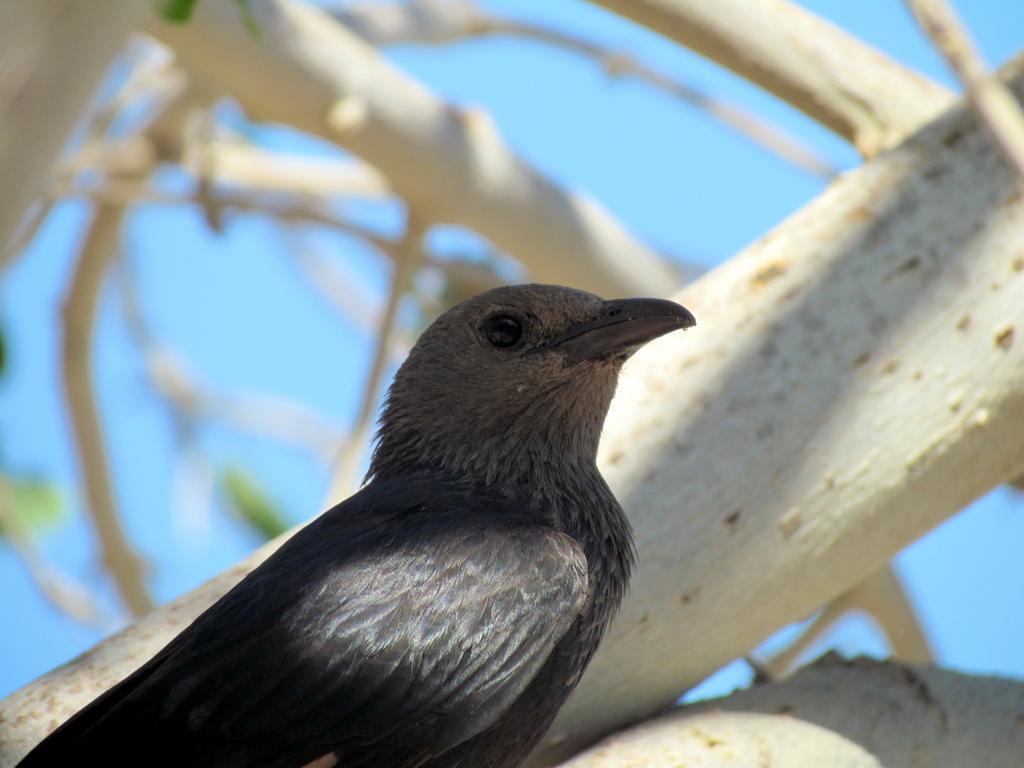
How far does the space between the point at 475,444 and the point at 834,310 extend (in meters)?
1.12

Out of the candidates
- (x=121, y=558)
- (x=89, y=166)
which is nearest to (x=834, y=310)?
(x=121, y=558)

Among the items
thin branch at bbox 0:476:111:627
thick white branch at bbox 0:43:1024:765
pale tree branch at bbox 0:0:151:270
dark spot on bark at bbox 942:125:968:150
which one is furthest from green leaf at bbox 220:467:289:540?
pale tree branch at bbox 0:0:151:270

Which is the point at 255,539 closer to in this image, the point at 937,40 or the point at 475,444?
the point at 475,444

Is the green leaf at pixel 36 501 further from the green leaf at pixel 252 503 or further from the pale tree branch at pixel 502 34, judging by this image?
the pale tree branch at pixel 502 34

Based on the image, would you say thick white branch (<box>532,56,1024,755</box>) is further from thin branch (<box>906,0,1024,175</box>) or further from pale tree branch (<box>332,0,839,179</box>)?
pale tree branch (<box>332,0,839,179</box>)

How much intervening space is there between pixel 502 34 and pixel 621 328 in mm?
3576

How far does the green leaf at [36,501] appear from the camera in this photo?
884 centimetres

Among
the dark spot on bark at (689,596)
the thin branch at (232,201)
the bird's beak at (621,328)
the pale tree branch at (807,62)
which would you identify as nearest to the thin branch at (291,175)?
the thin branch at (232,201)

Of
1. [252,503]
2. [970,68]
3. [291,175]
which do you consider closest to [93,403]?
[291,175]

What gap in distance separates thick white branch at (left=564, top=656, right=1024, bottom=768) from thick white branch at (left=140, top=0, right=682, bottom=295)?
8.74 feet

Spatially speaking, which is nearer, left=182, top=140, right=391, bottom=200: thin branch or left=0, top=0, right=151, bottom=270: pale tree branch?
left=0, top=0, right=151, bottom=270: pale tree branch

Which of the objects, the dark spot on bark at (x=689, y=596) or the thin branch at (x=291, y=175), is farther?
the thin branch at (x=291, y=175)

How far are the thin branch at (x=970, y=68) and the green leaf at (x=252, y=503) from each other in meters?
6.73

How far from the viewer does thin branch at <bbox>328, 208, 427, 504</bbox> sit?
189 inches
